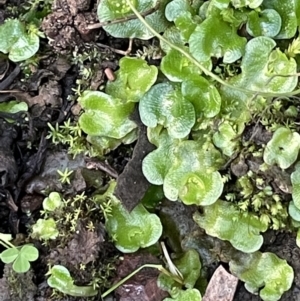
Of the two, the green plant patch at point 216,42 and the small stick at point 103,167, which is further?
the small stick at point 103,167

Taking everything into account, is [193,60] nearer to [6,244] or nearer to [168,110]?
[168,110]

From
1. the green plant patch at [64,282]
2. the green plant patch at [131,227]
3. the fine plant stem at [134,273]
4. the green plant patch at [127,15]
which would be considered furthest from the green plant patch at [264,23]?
the green plant patch at [64,282]

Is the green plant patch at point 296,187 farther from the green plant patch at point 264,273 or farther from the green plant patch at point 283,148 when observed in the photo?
the green plant patch at point 264,273

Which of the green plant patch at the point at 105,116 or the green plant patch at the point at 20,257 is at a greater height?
the green plant patch at the point at 105,116

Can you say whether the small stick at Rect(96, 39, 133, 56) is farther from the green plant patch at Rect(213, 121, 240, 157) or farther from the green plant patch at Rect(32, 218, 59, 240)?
the green plant patch at Rect(32, 218, 59, 240)

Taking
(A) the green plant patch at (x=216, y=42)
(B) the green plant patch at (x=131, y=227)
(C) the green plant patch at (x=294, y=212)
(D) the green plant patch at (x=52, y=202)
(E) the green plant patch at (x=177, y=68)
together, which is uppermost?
(A) the green plant patch at (x=216, y=42)

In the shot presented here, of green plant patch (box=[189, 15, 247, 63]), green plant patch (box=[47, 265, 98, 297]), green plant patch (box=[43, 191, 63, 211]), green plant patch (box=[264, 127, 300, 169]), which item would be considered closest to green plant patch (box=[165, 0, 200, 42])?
green plant patch (box=[189, 15, 247, 63])

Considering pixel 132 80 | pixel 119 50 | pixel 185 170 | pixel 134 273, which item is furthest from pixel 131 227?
pixel 119 50
